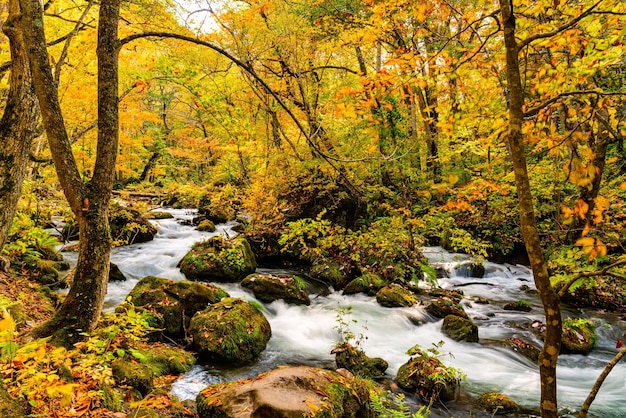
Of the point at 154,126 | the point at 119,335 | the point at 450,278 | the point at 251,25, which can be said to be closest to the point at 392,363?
the point at 119,335

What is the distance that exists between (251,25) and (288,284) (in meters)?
7.30

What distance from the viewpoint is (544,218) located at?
500 inches

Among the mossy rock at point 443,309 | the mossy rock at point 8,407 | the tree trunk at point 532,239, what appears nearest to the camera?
the mossy rock at point 8,407

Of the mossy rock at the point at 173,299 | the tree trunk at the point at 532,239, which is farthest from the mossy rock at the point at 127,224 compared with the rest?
the tree trunk at the point at 532,239

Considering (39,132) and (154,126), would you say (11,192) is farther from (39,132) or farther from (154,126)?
(154,126)

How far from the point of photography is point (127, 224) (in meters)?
11.8

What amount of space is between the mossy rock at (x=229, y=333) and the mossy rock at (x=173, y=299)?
1.32 feet

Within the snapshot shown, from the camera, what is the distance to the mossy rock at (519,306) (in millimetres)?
9336

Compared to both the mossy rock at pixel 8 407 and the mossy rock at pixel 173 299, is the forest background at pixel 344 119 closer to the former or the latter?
the mossy rock at pixel 8 407

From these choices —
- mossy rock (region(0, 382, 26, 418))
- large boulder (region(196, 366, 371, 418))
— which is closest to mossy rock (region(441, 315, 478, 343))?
large boulder (region(196, 366, 371, 418))

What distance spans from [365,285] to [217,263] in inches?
168

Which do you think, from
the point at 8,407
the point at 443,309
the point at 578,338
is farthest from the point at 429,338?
the point at 8,407

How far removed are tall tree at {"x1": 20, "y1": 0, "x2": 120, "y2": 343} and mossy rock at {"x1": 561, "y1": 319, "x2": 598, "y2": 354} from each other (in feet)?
27.0

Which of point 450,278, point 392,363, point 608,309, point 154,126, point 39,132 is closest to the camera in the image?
point 39,132
